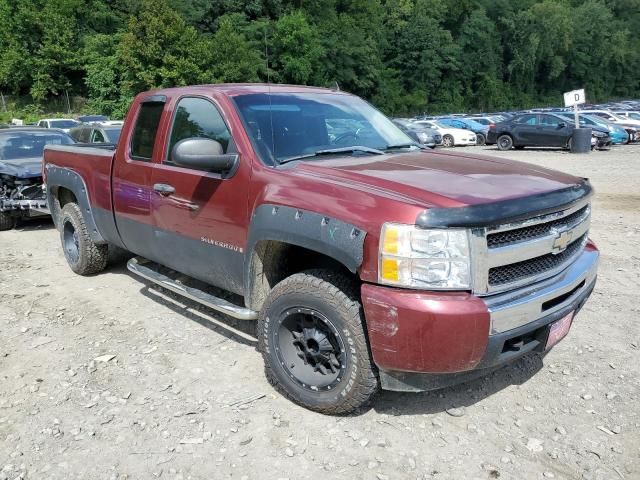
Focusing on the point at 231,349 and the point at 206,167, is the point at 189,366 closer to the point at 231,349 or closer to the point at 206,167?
the point at 231,349

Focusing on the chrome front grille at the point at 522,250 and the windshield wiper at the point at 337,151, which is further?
the windshield wiper at the point at 337,151

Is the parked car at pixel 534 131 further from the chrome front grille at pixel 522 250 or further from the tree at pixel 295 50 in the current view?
the tree at pixel 295 50

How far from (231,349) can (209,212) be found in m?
1.09

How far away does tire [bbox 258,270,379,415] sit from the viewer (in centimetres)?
296

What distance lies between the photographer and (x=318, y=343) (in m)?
3.17

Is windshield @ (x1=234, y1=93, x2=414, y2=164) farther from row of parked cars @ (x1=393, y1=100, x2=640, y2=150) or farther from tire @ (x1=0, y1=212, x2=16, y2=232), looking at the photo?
row of parked cars @ (x1=393, y1=100, x2=640, y2=150)

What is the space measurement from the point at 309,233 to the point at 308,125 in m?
1.20

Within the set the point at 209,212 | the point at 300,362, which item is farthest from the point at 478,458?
the point at 209,212

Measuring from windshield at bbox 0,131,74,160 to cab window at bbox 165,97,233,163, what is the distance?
20.6 feet

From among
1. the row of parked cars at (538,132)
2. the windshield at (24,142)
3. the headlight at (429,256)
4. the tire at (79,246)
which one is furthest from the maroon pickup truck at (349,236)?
the row of parked cars at (538,132)

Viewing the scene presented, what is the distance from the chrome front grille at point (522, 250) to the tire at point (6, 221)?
8.06 metres

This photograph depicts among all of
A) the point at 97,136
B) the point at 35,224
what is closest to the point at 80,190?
the point at 35,224

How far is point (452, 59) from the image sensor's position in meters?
71.6

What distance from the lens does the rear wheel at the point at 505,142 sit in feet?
77.2
